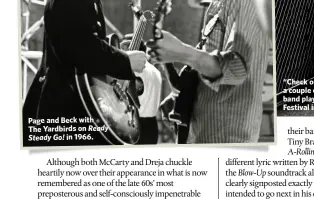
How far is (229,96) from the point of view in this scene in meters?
1.88

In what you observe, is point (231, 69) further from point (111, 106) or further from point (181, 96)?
point (111, 106)

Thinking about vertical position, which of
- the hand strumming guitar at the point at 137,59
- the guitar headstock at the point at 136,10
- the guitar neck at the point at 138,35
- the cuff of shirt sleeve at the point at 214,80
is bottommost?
the cuff of shirt sleeve at the point at 214,80

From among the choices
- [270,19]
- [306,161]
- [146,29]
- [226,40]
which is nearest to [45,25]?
[146,29]

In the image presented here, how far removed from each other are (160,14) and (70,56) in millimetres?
423

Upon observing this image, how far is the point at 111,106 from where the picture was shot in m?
1.89

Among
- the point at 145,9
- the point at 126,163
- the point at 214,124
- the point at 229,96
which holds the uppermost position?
the point at 145,9

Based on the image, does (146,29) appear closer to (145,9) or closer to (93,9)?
(145,9)

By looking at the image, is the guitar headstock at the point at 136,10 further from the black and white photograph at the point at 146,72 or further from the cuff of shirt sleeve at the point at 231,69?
the cuff of shirt sleeve at the point at 231,69

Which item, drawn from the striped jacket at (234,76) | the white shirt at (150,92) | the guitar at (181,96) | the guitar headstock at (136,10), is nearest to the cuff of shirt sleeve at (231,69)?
the striped jacket at (234,76)

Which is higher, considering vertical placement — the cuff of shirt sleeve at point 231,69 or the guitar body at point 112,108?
the cuff of shirt sleeve at point 231,69

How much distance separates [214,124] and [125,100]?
15.6 inches

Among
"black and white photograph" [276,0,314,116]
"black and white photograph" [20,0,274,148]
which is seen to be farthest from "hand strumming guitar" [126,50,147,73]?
"black and white photograph" [276,0,314,116]

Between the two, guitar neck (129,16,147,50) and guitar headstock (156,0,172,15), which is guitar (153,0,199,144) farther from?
guitar neck (129,16,147,50)

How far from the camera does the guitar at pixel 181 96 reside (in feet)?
6.18
